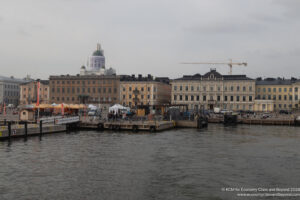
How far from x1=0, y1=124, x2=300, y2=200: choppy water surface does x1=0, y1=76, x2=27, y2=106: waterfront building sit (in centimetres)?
12885

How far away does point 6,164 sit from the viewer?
85.9ft

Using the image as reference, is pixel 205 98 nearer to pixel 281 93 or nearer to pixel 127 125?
pixel 281 93

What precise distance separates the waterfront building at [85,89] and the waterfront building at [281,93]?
46.4m

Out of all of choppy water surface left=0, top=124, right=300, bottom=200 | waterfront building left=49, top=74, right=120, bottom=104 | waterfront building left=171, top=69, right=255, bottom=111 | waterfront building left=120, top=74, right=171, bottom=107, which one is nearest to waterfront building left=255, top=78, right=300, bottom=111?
waterfront building left=171, top=69, right=255, bottom=111

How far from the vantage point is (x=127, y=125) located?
2101 inches

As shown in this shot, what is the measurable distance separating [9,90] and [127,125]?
123m

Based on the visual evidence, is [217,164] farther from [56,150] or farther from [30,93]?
[30,93]

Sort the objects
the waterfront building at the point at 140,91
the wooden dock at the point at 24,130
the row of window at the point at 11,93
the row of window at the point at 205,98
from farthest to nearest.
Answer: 1. the row of window at the point at 11,93
2. the waterfront building at the point at 140,91
3. the row of window at the point at 205,98
4. the wooden dock at the point at 24,130

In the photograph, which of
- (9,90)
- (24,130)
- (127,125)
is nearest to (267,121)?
(127,125)

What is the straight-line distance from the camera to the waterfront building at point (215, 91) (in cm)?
10912

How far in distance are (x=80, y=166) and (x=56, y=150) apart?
7.78m

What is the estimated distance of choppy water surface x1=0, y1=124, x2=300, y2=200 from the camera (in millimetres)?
20125

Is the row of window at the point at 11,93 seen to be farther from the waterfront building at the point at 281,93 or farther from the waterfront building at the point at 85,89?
the waterfront building at the point at 281,93

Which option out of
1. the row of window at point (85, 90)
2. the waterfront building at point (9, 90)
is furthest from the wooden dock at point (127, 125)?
the waterfront building at point (9, 90)
